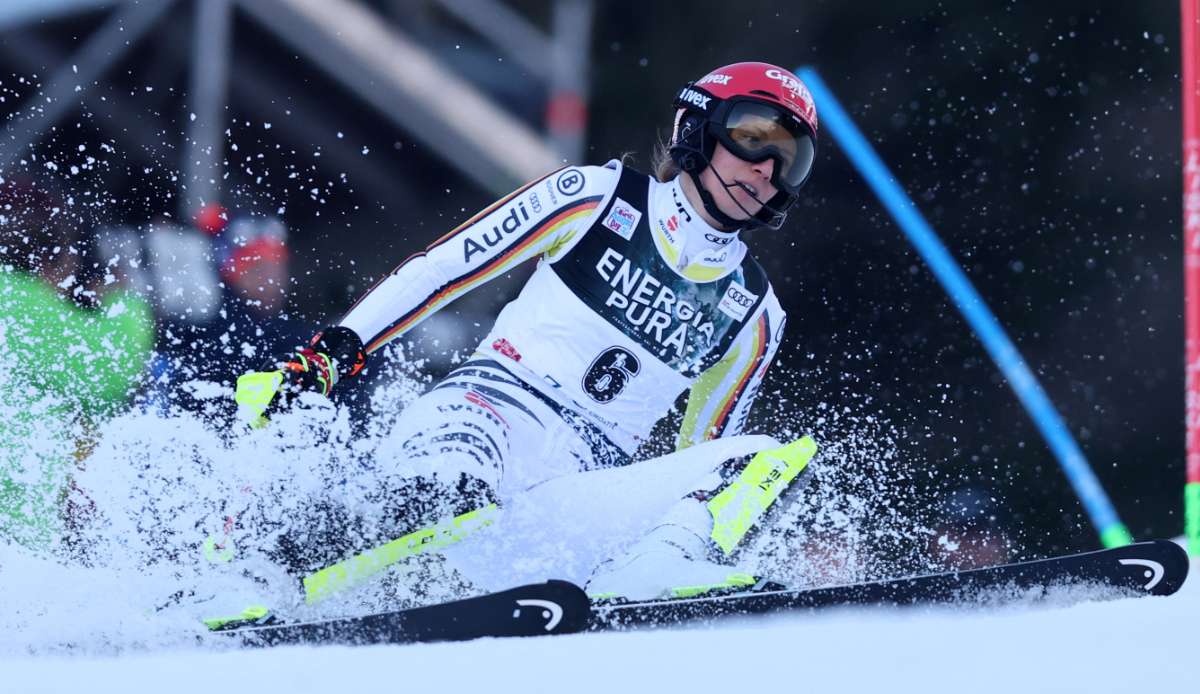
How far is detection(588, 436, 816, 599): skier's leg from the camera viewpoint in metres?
2.91

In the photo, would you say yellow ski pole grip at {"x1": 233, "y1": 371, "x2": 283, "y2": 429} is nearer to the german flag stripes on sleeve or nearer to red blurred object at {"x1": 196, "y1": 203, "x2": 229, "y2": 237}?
the german flag stripes on sleeve

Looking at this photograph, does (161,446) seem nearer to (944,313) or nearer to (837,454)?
(837,454)

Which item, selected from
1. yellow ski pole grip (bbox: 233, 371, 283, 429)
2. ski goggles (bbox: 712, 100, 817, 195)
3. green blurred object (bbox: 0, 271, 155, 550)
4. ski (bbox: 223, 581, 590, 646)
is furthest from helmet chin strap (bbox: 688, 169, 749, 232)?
green blurred object (bbox: 0, 271, 155, 550)

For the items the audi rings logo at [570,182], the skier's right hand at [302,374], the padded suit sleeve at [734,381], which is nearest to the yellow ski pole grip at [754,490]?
the padded suit sleeve at [734,381]

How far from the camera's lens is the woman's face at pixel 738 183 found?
3.19m

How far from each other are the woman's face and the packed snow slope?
1.07m

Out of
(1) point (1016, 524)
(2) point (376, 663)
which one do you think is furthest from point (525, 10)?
(2) point (376, 663)

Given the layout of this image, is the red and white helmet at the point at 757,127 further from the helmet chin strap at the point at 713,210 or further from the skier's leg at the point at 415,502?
→ the skier's leg at the point at 415,502

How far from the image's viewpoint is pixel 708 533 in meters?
3.09

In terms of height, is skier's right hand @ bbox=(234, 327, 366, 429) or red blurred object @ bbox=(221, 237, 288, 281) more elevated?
red blurred object @ bbox=(221, 237, 288, 281)

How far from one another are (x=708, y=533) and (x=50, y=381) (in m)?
1.67

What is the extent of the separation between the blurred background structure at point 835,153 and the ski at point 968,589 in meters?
2.73

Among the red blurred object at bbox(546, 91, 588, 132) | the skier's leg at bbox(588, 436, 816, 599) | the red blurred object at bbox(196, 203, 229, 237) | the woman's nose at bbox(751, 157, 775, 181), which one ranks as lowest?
the skier's leg at bbox(588, 436, 816, 599)

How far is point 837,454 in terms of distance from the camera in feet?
12.9
